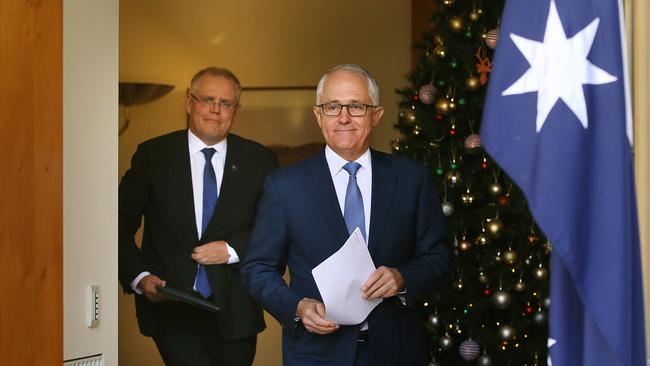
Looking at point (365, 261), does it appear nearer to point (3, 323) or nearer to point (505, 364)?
point (3, 323)

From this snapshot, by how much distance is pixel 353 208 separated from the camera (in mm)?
4172

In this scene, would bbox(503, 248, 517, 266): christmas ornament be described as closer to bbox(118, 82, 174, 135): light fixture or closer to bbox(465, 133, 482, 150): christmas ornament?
bbox(465, 133, 482, 150): christmas ornament

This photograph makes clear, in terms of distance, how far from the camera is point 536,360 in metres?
5.83

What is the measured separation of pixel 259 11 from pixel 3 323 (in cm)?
453

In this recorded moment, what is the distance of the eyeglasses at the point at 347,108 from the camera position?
4.10 meters

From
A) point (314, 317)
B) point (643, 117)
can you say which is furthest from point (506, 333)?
point (643, 117)

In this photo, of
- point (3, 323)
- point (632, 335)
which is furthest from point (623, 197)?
point (3, 323)

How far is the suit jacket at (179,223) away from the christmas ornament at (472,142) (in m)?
1.13

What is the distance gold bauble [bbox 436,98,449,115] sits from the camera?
5918 mm

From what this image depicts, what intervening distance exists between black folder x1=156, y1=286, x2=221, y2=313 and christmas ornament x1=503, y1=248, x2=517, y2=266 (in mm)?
1510

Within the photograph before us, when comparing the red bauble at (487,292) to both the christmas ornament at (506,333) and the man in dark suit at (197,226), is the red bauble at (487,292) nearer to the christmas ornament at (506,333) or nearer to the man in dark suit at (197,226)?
the christmas ornament at (506,333)

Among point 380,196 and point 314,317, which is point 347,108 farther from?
point 314,317

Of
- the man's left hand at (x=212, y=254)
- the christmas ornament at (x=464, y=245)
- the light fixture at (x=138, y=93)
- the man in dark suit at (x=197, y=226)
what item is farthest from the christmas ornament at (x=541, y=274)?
the light fixture at (x=138, y=93)

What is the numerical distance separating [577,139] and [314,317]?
137 cm
